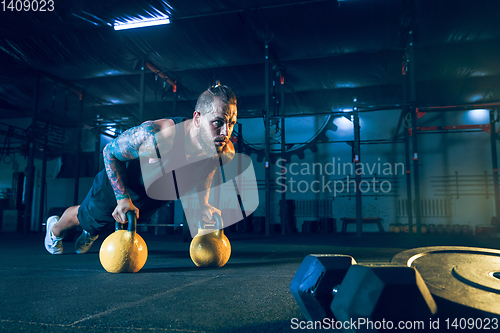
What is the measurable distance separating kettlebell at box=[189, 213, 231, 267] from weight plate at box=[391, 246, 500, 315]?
108 centimetres

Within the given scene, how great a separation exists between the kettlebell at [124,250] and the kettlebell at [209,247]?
31 cm

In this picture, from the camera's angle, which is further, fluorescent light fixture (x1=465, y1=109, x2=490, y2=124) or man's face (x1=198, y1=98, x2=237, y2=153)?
fluorescent light fixture (x1=465, y1=109, x2=490, y2=124)

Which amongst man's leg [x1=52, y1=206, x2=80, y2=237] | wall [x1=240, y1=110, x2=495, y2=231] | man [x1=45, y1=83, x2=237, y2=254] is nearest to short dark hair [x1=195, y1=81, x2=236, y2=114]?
man [x1=45, y1=83, x2=237, y2=254]

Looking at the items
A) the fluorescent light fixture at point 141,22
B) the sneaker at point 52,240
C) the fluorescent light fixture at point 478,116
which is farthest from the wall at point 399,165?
the sneaker at point 52,240

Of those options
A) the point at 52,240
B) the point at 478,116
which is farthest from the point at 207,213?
the point at 478,116

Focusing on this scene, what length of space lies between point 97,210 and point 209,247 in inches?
31.0

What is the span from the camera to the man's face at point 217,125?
1697 millimetres

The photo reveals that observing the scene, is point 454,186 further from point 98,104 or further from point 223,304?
point 98,104

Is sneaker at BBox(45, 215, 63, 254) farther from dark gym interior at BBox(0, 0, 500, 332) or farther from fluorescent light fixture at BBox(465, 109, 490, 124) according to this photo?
fluorescent light fixture at BBox(465, 109, 490, 124)

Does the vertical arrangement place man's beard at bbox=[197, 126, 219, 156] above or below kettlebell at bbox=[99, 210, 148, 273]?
above

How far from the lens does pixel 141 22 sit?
485 cm

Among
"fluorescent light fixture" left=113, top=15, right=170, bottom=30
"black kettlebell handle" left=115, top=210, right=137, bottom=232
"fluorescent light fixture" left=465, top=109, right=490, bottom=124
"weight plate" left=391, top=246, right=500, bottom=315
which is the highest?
"fluorescent light fixture" left=113, top=15, right=170, bottom=30

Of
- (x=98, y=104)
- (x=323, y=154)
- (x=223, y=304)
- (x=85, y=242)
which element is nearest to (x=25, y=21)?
(x=98, y=104)

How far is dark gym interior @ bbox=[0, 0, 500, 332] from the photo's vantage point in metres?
0.83
